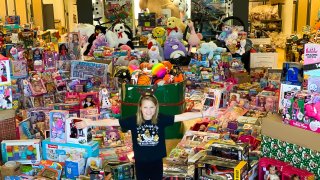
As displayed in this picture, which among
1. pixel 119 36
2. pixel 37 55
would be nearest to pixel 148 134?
pixel 37 55

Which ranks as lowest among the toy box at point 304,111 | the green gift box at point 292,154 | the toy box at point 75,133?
the green gift box at point 292,154

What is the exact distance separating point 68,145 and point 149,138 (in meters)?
0.78

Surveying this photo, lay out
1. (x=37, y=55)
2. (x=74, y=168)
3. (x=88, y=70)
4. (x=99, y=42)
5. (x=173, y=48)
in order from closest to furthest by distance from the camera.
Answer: (x=74, y=168)
(x=88, y=70)
(x=37, y=55)
(x=173, y=48)
(x=99, y=42)

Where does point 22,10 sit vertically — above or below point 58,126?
above

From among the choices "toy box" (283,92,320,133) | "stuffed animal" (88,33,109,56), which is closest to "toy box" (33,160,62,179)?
"toy box" (283,92,320,133)

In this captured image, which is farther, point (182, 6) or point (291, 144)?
point (182, 6)

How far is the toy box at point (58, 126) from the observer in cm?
335

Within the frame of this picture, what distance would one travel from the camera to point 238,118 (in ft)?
14.1

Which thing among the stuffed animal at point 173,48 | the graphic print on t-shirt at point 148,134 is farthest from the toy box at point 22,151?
the stuffed animal at point 173,48

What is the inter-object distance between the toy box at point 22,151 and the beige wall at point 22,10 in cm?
1182

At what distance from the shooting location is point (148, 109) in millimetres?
2883

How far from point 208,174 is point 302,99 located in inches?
33.1

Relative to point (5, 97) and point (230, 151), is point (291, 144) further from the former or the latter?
point (5, 97)

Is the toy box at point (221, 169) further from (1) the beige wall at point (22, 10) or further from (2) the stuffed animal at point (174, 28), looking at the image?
(1) the beige wall at point (22, 10)
